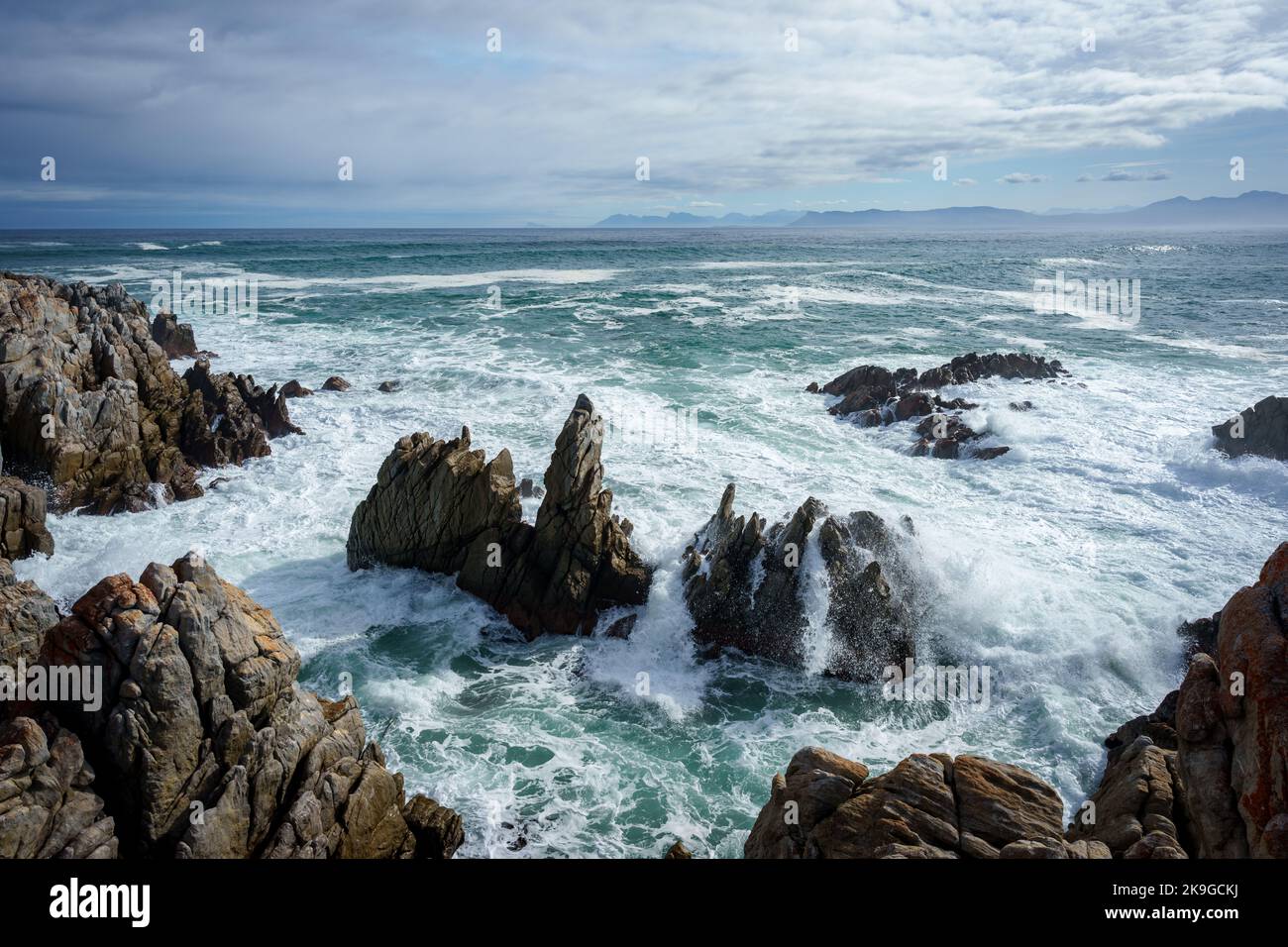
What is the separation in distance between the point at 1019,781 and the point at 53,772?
469 inches

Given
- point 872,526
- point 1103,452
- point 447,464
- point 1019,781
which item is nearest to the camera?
point 1019,781

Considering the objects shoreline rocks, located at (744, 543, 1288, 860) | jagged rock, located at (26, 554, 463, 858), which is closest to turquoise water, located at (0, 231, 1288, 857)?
jagged rock, located at (26, 554, 463, 858)

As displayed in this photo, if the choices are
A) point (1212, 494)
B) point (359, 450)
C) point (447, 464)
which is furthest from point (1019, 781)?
point (359, 450)

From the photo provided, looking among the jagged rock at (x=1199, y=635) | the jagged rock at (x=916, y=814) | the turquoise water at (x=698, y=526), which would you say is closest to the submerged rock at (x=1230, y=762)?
the jagged rock at (x=916, y=814)

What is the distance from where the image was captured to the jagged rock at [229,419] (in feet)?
86.7

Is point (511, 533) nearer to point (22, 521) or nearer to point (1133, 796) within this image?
point (22, 521)

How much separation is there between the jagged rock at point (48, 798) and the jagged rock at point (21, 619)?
1751 millimetres

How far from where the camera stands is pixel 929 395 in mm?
34281

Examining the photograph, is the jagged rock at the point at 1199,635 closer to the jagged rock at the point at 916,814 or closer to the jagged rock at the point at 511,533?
the jagged rock at the point at 916,814

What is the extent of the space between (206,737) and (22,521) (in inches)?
569

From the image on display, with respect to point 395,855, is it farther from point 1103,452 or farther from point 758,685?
point 1103,452

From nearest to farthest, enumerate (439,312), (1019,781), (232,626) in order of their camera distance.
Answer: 1. (1019,781)
2. (232,626)
3. (439,312)

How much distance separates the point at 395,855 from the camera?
10.6 metres

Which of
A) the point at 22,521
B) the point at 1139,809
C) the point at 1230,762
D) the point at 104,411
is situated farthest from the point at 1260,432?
the point at 104,411
